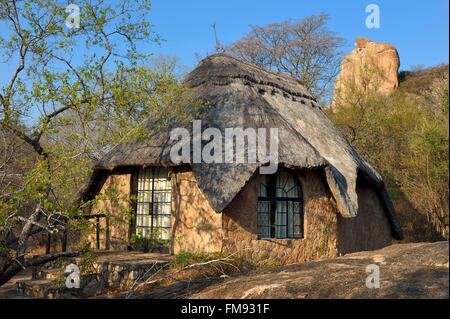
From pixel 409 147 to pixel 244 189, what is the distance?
10.6 meters

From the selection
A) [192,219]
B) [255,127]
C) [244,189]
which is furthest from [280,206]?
[192,219]

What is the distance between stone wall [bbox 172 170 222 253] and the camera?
30.8ft

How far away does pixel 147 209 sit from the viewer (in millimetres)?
11016

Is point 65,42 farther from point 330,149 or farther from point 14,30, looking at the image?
point 330,149

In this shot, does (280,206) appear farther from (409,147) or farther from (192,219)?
(409,147)

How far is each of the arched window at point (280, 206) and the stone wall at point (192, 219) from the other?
1.21 metres

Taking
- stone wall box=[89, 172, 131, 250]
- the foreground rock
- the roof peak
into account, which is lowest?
the foreground rock

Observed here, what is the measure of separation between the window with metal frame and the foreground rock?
10.9 ft

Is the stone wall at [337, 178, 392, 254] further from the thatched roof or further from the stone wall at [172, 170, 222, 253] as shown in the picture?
the stone wall at [172, 170, 222, 253]

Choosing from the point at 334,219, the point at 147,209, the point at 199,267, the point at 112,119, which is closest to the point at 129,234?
the point at 147,209

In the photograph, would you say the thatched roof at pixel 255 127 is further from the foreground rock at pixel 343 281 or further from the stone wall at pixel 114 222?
the foreground rock at pixel 343 281

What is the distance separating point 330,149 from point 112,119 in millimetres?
6310

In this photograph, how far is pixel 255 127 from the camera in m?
10.2

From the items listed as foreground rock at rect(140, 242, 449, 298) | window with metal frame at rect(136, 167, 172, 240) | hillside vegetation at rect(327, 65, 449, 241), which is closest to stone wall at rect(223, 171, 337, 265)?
window with metal frame at rect(136, 167, 172, 240)
